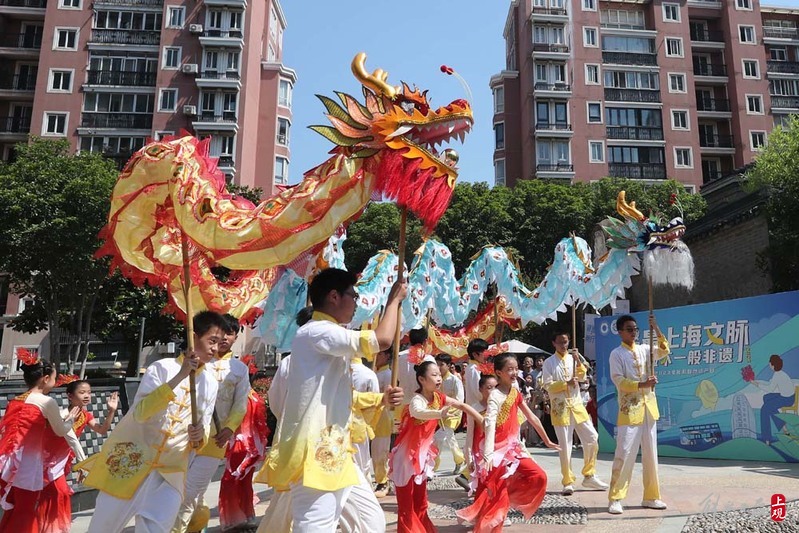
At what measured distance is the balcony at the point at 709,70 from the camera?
135 ft

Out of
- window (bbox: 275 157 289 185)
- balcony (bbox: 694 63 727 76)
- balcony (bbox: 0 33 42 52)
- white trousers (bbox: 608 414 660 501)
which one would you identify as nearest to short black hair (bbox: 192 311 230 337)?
white trousers (bbox: 608 414 660 501)

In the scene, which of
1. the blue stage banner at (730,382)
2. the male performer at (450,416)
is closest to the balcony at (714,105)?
the blue stage banner at (730,382)

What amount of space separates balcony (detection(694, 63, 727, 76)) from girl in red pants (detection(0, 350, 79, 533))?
1749 inches

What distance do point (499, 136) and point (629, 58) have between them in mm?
9402

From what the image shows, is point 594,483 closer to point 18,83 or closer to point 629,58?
point 629,58

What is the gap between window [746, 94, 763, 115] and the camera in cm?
4006

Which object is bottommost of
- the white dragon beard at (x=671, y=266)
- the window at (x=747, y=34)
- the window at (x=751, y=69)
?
the white dragon beard at (x=671, y=266)

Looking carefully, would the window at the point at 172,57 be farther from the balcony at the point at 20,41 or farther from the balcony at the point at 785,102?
the balcony at the point at 785,102

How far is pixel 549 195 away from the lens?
1221 inches

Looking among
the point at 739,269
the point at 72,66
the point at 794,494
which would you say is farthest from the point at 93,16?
the point at 794,494

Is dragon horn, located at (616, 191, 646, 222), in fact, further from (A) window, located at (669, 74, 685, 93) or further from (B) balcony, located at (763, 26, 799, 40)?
(B) balcony, located at (763, 26, 799, 40)

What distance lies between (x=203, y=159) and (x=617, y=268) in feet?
21.4

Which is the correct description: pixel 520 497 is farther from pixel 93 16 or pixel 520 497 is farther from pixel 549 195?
pixel 93 16

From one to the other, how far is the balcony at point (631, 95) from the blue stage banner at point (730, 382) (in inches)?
1274
